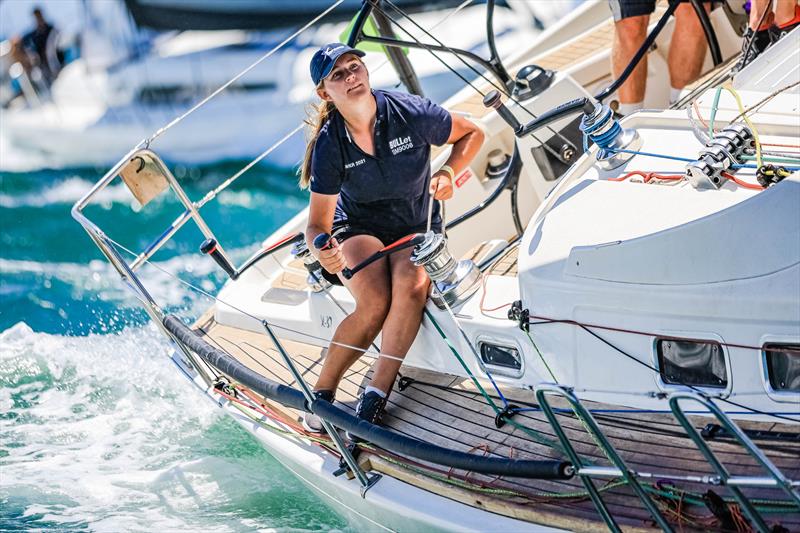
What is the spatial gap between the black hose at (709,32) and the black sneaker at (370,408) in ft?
8.56

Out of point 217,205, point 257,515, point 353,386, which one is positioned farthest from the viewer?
point 217,205

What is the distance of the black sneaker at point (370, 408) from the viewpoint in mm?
3910

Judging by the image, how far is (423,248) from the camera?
3770mm

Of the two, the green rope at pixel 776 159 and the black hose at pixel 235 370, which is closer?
the green rope at pixel 776 159

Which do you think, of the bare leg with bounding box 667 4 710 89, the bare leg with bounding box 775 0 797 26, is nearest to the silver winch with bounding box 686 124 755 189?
the bare leg with bounding box 775 0 797 26

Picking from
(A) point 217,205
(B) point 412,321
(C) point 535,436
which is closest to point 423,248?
(B) point 412,321

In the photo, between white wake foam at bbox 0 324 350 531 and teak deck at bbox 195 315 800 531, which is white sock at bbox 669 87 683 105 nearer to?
teak deck at bbox 195 315 800 531

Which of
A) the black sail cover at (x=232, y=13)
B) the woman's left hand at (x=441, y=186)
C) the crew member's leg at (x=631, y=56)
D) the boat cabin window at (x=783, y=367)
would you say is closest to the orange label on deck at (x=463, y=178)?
the crew member's leg at (x=631, y=56)

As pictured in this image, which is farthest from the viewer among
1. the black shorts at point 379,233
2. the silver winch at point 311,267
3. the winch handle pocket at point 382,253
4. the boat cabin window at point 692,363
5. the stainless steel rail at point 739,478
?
the silver winch at point 311,267

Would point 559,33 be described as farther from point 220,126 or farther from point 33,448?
point 220,126

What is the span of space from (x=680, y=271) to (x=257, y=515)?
7.84 feet

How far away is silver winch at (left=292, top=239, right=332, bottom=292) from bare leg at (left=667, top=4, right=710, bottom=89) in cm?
214

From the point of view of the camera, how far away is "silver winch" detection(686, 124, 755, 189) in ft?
11.7

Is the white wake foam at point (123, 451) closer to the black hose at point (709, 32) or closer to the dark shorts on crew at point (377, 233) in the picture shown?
the dark shorts on crew at point (377, 233)
